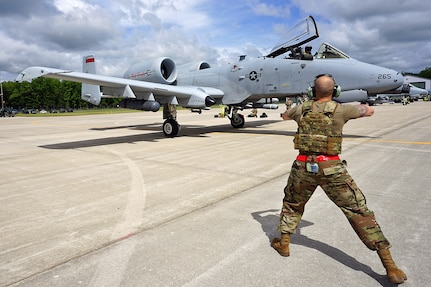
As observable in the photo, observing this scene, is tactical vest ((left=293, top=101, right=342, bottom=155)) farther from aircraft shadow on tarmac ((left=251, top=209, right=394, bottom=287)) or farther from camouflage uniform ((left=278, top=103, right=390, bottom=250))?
aircraft shadow on tarmac ((left=251, top=209, right=394, bottom=287))

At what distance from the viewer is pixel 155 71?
14859mm

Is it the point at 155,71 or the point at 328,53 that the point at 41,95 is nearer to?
the point at 155,71

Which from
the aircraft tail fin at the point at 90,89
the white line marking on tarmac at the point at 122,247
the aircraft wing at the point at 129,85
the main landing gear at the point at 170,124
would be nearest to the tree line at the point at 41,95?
the aircraft tail fin at the point at 90,89

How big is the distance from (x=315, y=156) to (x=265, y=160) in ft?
15.9

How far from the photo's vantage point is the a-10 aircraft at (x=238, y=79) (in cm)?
1055

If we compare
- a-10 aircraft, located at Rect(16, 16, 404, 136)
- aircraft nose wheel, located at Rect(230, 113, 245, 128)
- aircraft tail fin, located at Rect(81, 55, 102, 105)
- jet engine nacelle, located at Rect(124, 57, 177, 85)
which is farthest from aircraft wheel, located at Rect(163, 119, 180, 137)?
aircraft nose wheel, located at Rect(230, 113, 245, 128)

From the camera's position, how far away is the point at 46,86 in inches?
3728

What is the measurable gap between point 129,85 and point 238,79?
190 inches

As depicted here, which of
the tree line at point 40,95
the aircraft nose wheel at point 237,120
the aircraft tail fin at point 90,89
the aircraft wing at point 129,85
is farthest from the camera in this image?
the tree line at point 40,95

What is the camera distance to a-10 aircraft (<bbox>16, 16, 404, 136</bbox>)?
1055 centimetres

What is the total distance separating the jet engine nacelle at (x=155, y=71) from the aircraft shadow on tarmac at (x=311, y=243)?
39.5ft

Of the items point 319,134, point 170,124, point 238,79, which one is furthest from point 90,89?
point 319,134

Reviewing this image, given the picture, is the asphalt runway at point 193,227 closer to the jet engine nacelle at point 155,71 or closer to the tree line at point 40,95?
the jet engine nacelle at point 155,71

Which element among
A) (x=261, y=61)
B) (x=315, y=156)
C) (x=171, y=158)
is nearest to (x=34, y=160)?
(x=171, y=158)
